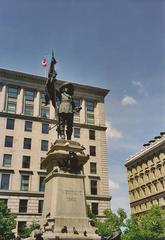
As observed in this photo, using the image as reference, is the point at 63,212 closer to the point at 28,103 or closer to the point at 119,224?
the point at 119,224

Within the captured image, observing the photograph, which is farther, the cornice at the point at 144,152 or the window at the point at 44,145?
the cornice at the point at 144,152

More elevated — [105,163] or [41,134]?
[41,134]

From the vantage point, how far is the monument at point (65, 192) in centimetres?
1076

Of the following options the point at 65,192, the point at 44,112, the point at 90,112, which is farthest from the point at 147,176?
the point at 65,192

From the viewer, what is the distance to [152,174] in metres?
63.3

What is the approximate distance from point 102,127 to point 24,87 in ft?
57.2

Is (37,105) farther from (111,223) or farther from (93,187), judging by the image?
(111,223)

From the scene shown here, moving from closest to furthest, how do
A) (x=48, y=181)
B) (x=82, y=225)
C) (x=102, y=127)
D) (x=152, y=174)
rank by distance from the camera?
(x=82, y=225) < (x=48, y=181) < (x=102, y=127) < (x=152, y=174)

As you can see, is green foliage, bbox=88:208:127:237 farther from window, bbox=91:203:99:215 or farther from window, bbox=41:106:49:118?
window, bbox=41:106:49:118

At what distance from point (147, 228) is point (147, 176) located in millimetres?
23153

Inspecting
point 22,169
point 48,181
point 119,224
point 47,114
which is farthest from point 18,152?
point 48,181

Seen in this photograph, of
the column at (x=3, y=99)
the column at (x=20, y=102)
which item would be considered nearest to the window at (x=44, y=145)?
the column at (x=20, y=102)

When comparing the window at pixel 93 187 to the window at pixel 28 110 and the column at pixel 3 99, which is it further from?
the column at pixel 3 99

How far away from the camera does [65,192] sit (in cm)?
1174
